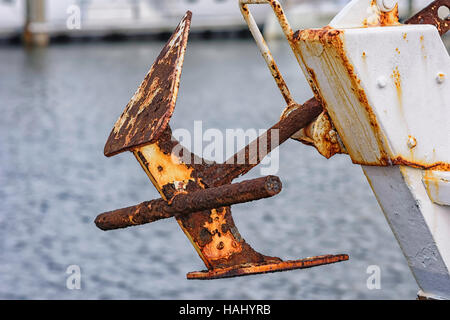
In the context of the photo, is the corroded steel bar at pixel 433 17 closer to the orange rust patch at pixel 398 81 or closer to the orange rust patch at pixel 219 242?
the orange rust patch at pixel 398 81

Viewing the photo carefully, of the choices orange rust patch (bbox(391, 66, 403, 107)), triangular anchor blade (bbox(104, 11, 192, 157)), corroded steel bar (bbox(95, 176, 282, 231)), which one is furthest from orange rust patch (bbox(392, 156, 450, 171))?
triangular anchor blade (bbox(104, 11, 192, 157))

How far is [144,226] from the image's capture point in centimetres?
1139

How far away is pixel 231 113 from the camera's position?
20281 mm

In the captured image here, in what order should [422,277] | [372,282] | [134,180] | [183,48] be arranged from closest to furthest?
[183,48] < [422,277] < [372,282] < [134,180]

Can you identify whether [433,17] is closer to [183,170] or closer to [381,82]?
[381,82]

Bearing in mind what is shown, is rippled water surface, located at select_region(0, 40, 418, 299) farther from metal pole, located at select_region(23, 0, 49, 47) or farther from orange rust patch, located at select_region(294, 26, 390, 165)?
metal pole, located at select_region(23, 0, 49, 47)

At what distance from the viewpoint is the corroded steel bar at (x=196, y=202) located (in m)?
2.05

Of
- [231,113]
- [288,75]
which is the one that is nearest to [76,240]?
[231,113]

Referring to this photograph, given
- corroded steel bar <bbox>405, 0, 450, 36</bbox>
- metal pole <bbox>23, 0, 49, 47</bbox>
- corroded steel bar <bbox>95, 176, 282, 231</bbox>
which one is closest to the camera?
corroded steel bar <bbox>95, 176, 282, 231</bbox>

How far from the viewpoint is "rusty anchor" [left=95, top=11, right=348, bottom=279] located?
232cm

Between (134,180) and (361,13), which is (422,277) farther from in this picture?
(134,180)

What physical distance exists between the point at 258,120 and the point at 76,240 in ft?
29.6

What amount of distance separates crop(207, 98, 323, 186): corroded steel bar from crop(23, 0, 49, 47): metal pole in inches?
1423

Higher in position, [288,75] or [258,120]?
[288,75]
